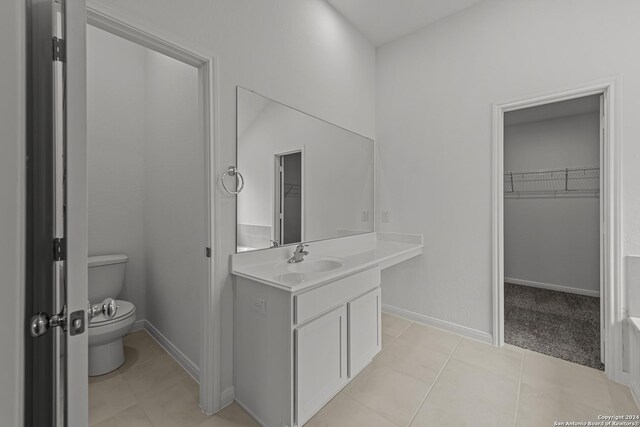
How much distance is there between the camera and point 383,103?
3004 mm

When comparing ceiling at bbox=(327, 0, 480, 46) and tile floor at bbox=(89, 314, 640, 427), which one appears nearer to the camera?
tile floor at bbox=(89, 314, 640, 427)

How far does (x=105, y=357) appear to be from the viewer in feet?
6.33

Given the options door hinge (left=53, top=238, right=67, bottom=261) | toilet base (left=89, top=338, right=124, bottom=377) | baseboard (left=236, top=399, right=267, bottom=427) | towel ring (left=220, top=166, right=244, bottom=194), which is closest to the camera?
door hinge (left=53, top=238, right=67, bottom=261)

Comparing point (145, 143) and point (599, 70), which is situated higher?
point (599, 70)

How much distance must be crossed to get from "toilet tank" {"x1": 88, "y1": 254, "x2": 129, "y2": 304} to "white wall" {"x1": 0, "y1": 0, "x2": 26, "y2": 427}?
6.26 feet

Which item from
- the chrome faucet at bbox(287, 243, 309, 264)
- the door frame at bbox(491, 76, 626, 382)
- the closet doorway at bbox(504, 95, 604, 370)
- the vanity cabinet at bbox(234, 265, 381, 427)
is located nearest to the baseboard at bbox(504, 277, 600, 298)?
the closet doorway at bbox(504, 95, 604, 370)

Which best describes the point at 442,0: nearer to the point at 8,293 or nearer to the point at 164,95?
the point at 164,95

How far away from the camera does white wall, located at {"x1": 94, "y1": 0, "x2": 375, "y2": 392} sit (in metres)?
1.48

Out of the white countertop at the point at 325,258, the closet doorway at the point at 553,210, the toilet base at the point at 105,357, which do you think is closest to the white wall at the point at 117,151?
the toilet base at the point at 105,357

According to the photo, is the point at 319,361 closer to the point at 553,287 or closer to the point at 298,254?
the point at 298,254

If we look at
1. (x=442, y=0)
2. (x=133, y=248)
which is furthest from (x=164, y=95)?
(x=442, y=0)

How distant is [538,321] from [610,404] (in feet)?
4.10

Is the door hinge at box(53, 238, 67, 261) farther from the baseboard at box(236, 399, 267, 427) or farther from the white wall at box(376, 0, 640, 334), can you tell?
the white wall at box(376, 0, 640, 334)

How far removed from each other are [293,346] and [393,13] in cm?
283
